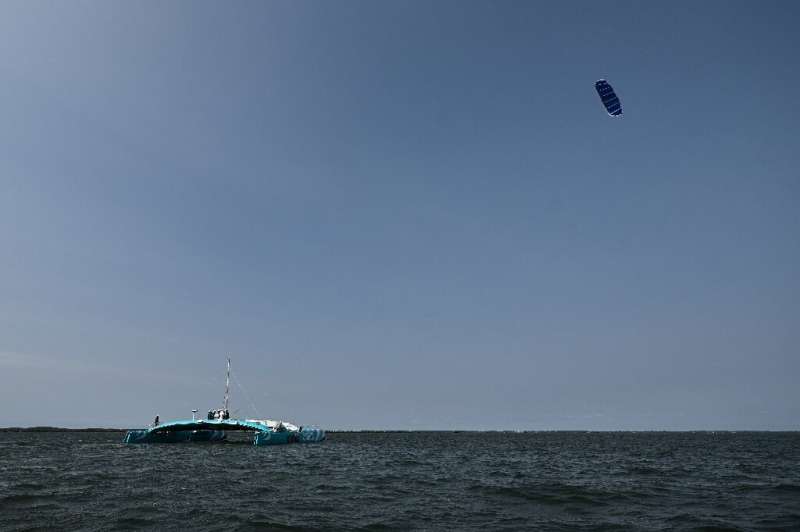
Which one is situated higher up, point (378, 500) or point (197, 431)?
point (197, 431)

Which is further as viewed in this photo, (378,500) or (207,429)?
(207,429)

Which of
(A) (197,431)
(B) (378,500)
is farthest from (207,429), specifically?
(B) (378,500)

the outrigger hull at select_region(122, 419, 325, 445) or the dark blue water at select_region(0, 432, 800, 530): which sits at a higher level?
the outrigger hull at select_region(122, 419, 325, 445)

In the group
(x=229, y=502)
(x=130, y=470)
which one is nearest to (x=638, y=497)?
(x=229, y=502)

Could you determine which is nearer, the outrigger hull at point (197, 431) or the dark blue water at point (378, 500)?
the dark blue water at point (378, 500)

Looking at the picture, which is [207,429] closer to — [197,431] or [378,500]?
[197,431]

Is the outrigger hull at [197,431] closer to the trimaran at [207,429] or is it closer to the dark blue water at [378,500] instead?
the trimaran at [207,429]

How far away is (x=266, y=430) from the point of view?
6712 centimetres

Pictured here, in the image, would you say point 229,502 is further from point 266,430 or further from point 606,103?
point 266,430

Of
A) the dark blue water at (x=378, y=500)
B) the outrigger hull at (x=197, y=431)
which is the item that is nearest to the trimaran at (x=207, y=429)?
the outrigger hull at (x=197, y=431)

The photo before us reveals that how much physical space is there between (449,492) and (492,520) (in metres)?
6.80

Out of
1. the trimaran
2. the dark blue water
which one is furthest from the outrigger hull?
the dark blue water

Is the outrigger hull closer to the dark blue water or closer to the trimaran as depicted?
the trimaran

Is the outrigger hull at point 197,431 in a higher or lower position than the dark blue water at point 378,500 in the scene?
higher
